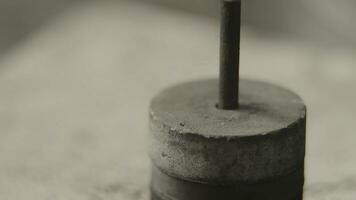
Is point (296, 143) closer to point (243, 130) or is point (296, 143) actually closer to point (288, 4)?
point (243, 130)

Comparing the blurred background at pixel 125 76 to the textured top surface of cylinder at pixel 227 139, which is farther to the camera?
the blurred background at pixel 125 76

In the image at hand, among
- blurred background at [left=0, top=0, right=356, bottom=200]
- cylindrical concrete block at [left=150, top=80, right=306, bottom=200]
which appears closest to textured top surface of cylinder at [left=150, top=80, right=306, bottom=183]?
cylindrical concrete block at [left=150, top=80, right=306, bottom=200]

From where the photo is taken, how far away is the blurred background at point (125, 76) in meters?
1.65

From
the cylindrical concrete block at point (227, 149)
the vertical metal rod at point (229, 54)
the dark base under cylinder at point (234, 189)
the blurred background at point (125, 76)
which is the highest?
the vertical metal rod at point (229, 54)

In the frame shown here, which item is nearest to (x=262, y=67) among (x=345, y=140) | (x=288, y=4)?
(x=288, y=4)

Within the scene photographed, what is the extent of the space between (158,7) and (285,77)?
66cm

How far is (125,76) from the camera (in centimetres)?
215

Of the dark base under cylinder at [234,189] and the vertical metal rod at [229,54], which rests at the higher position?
the vertical metal rod at [229,54]

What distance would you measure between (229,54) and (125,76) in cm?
94

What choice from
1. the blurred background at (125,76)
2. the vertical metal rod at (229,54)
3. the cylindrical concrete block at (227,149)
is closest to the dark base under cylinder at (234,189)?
the cylindrical concrete block at (227,149)

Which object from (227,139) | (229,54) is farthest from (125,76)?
(227,139)

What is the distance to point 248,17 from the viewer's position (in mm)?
2447

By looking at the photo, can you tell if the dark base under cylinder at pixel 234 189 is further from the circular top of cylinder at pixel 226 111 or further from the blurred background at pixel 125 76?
the blurred background at pixel 125 76

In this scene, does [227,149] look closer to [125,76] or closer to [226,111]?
[226,111]
